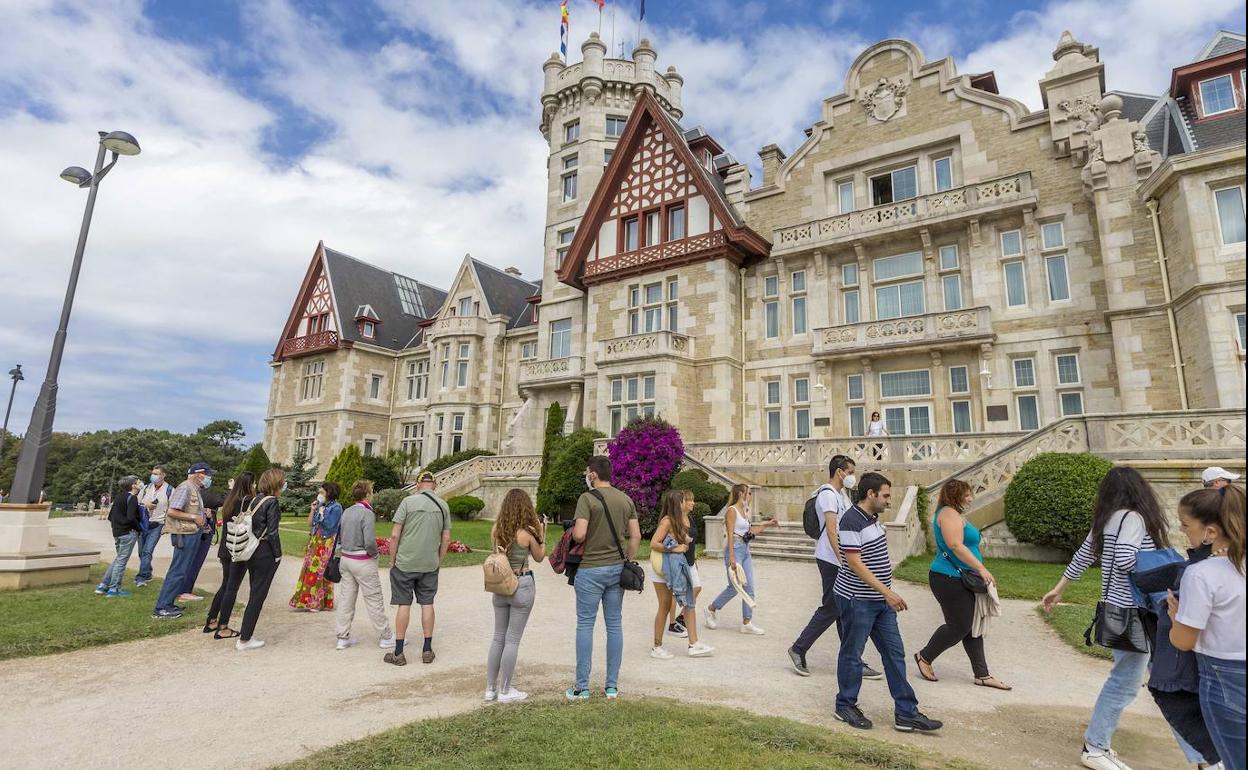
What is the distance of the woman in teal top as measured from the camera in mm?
5258

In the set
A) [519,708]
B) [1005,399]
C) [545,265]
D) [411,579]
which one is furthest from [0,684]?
[545,265]

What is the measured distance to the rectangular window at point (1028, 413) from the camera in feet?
57.2

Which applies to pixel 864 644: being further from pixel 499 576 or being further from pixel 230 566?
pixel 230 566

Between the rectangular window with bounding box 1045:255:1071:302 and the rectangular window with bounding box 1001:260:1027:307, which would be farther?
the rectangular window with bounding box 1001:260:1027:307

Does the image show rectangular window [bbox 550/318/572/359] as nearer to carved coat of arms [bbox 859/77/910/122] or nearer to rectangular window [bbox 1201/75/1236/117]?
carved coat of arms [bbox 859/77/910/122]

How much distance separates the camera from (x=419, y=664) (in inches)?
244

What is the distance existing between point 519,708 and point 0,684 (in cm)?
482

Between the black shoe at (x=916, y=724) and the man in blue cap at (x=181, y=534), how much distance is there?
8.55m

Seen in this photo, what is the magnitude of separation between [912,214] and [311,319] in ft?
112

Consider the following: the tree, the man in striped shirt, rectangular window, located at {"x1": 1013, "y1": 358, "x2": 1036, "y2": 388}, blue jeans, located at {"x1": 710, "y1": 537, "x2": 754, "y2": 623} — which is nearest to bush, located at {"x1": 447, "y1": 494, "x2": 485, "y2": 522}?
the tree

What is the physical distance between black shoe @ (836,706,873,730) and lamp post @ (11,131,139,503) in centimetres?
1109

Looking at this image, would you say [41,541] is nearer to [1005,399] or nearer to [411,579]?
[411,579]

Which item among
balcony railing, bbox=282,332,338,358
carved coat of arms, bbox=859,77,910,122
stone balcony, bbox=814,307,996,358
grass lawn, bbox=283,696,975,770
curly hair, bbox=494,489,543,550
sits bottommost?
grass lawn, bbox=283,696,975,770

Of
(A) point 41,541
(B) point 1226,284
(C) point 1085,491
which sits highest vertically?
(B) point 1226,284
